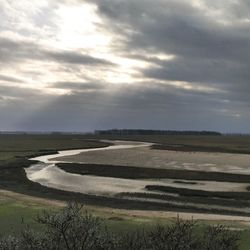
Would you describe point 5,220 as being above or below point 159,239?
below

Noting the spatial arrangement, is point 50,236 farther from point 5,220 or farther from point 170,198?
point 170,198

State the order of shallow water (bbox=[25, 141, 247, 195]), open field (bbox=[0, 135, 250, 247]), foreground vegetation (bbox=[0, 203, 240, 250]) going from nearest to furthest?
foreground vegetation (bbox=[0, 203, 240, 250]) → open field (bbox=[0, 135, 250, 247]) → shallow water (bbox=[25, 141, 247, 195])

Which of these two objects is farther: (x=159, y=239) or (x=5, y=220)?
(x=5, y=220)

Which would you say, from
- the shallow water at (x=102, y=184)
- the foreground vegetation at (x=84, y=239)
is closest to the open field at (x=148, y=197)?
the shallow water at (x=102, y=184)

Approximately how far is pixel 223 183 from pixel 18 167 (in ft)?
88.5

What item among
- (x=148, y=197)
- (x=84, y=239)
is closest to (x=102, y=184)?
(x=148, y=197)

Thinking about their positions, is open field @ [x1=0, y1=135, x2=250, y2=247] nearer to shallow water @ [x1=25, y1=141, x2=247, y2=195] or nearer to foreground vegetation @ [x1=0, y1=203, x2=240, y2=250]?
shallow water @ [x1=25, y1=141, x2=247, y2=195]

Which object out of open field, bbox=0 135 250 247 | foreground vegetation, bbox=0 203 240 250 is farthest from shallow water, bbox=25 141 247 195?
foreground vegetation, bbox=0 203 240 250

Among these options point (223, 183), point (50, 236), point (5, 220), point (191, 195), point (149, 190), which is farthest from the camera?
point (223, 183)

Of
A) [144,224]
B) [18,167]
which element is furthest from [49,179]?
[144,224]

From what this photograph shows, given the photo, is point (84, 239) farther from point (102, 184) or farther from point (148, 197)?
point (102, 184)

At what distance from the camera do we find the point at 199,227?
19734 millimetres

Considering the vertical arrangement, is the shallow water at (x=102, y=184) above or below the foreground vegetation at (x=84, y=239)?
below

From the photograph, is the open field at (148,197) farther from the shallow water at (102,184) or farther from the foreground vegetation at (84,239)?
the foreground vegetation at (84,239)
